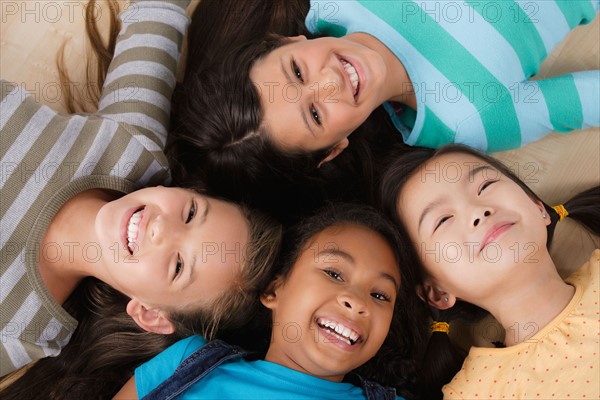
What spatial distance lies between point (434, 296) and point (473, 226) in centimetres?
21

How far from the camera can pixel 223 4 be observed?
139 centimetres

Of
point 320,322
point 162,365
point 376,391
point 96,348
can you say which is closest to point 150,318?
point 162,365

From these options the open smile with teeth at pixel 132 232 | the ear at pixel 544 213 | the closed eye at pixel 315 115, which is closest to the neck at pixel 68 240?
the open smile with teeth at pixel 132 232

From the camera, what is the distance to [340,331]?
1.10 m

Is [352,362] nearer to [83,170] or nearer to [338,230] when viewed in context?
[338,230]

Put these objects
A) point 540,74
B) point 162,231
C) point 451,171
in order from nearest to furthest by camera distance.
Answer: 1. point 162,231
2. point 451,171
3. point 540,74

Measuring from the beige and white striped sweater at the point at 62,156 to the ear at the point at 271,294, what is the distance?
312 mm

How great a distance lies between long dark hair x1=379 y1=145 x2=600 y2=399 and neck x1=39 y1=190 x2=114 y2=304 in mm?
582

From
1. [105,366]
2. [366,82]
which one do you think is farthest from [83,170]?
[366,82]

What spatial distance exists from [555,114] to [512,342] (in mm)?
468

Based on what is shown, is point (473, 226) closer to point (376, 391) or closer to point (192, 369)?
point (376, 391)

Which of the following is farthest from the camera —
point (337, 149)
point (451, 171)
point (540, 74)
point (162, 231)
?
point (540, 74)

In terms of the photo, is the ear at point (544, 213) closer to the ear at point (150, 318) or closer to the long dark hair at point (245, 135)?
the long dark hair at point (245, 135)

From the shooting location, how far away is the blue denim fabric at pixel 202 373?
3.73 feet
